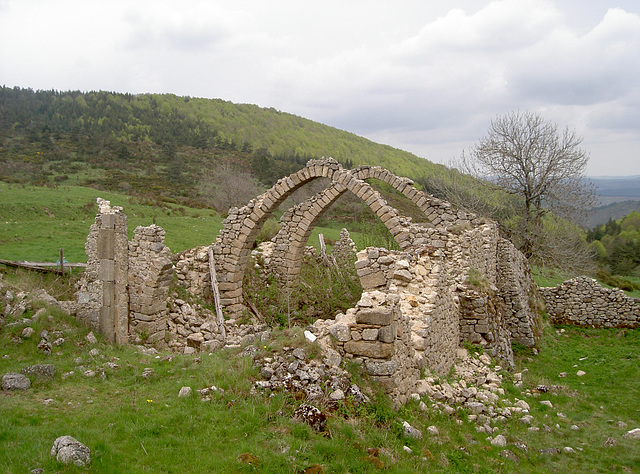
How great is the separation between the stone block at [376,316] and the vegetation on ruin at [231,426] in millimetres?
615

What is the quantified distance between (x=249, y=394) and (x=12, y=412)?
2681mm

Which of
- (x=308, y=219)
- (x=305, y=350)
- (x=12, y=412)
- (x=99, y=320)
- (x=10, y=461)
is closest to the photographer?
(x=10, y=461)

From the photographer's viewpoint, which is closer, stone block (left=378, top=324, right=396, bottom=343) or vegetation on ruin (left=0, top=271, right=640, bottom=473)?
vegetation on ruin (left=0, top=271, right=640, bottom=473)

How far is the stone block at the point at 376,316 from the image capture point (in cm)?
554

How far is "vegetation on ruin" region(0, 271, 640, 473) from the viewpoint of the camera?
14.0ft

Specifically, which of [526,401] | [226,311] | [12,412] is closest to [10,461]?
[12,412]

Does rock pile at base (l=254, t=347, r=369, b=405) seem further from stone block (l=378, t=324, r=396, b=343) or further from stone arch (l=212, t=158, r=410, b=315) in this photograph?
stone arch (l=212, t=158, r=410, b=315)

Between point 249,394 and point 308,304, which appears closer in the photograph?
point 249,394

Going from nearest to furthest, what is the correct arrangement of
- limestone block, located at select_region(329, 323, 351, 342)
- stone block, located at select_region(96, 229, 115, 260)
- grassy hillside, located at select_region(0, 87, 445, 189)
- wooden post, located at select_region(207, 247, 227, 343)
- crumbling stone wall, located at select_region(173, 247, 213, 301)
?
limestone block, located at select_region(329, 323, 351, 342) < stone block, located at select_region(96, 229, 115, 260) < wooden post, located at select_region(207, 247, 227, 343) < crumbling stone wall, located at select_region(173, 247, 213, 301) < grassy hillside, located at select_region(0, 87, 445, 189)

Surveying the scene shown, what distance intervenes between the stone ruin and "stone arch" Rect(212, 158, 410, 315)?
3cm

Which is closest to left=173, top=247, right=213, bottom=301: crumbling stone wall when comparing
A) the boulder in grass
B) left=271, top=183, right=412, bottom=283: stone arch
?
left=271, top=183, right=412, bottom=283: stone arch

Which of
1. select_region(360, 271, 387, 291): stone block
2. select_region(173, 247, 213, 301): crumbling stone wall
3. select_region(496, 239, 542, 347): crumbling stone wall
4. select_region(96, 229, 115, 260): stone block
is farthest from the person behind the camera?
select_region(496, 239, 542, 347): crumbling stone wall

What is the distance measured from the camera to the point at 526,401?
7.71m

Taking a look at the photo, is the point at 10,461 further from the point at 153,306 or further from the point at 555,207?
the point at 555,207
